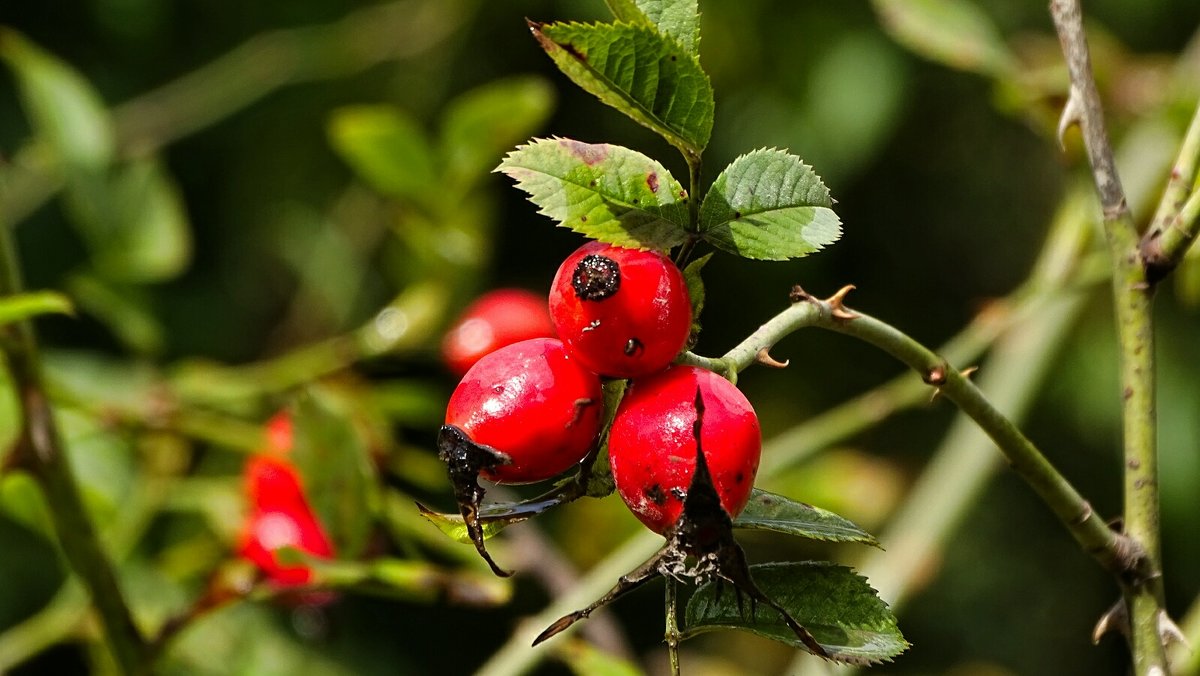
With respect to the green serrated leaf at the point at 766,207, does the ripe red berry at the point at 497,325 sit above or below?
below

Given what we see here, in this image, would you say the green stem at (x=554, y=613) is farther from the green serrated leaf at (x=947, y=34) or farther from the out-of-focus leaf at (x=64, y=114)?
the out-of-focus leaf at (x=64, y=114)

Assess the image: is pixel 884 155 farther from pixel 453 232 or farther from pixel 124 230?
pixel 124 230

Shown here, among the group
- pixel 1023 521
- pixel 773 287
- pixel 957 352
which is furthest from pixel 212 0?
pixel 1023 521

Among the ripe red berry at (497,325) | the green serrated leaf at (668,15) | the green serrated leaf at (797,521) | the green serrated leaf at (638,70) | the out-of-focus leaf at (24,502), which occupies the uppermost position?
the green serrated leaf at (668,15)

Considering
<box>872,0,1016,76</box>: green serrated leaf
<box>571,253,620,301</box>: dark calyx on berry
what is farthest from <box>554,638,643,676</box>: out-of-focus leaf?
<box>872,0,1016,76</box>: green serrated leaf

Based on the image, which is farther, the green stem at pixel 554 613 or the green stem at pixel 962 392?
the green stem at pixel 554 613

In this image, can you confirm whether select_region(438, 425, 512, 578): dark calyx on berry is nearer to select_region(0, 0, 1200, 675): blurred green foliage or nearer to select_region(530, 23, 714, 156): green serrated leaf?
select_region(530, 23, 714, 156): green serrated leaf

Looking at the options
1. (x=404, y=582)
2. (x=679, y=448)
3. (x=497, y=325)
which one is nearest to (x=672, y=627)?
(x=679, y=448)

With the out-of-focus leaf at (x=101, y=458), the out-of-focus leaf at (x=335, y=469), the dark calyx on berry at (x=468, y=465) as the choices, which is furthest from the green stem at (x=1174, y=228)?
the out-of-focus leaf at (x=101, y=458)
